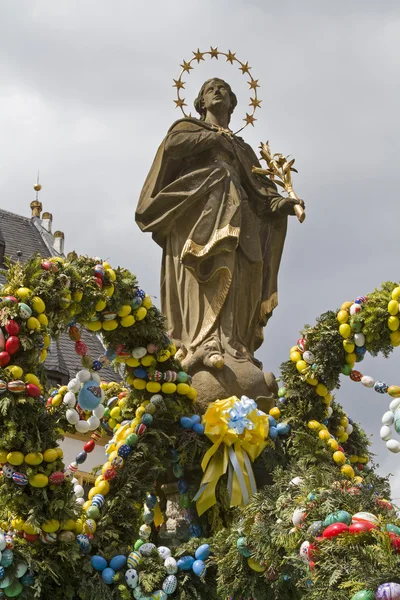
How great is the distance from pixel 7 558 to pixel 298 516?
1906mm

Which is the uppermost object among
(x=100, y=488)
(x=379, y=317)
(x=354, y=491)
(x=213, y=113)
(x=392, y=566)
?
(x=213, y=113)

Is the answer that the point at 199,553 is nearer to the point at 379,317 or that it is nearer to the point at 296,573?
the point at 296,573

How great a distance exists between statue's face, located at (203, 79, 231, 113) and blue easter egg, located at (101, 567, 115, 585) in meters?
4.94

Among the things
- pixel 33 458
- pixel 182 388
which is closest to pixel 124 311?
pixel 182 388

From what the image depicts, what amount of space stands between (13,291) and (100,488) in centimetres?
163

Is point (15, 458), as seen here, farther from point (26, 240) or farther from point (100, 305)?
point (26, 240)

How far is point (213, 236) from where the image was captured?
8953 millimetres

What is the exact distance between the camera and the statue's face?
391 inches

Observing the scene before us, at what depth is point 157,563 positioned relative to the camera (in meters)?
7.05

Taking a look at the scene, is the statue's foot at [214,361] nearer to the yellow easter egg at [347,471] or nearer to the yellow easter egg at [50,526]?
the yellow easter egg at [347,471]

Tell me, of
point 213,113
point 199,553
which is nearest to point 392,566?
point 199,553

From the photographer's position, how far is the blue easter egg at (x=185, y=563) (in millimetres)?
7078

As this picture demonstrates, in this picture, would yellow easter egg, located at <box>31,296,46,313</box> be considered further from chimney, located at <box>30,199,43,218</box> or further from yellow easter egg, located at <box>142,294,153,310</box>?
chimney, located at <box>30,199,43,218</box>

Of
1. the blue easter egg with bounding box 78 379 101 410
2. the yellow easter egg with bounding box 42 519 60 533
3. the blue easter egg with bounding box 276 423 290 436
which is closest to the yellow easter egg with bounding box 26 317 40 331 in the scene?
the blue easter egg with bounding box 78 379 101 410
